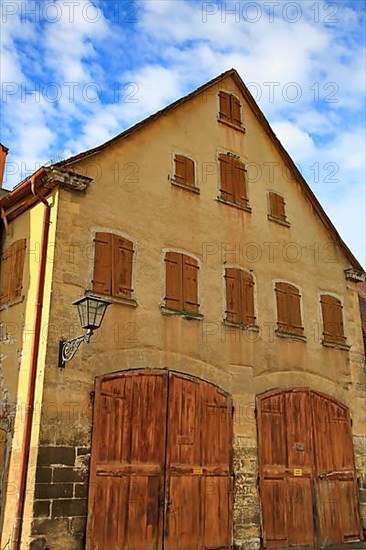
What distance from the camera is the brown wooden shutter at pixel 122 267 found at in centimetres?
1184

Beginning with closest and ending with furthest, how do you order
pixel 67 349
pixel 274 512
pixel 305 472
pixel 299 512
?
pixel 67 349, pixel 274 512, pixel 299 512, pixel 305 472

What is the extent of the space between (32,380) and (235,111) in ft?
31.4

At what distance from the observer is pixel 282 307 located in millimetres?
14750

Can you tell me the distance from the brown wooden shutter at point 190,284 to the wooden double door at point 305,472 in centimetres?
272

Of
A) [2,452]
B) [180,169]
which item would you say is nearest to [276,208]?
[180,169]

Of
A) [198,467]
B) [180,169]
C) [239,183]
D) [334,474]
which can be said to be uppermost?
[239,183]

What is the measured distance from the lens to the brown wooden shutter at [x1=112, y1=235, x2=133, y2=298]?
1184 centimetres

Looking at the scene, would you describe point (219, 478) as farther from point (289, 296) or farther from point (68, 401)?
point (289, 296)

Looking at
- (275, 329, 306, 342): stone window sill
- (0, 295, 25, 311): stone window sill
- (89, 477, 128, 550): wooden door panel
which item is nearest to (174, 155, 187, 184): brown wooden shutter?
(275, 329, 306, 342): stone window sill

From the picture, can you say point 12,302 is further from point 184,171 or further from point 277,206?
point 277,206

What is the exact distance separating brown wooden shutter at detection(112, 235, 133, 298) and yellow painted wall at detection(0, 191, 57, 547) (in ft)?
4.44

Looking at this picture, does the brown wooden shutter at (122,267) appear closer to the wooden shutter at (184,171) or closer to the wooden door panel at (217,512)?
the wooden shutter at (184,171)

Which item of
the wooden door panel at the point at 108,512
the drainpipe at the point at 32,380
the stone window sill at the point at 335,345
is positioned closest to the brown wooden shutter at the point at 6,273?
the drainpipe at the point at 32,380

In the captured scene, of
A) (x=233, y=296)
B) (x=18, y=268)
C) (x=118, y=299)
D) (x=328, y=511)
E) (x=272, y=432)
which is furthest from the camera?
(x=233, y=296)
